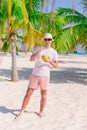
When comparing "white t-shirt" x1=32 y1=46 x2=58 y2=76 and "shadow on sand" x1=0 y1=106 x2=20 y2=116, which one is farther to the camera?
"shadow on sand" x1=0 y1=106 x2=20 y2=116

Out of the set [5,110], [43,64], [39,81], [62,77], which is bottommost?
[62,77]

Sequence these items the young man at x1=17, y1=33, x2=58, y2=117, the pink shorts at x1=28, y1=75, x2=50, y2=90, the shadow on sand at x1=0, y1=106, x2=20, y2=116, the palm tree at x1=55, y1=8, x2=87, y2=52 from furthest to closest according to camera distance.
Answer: the palm tree at x1=55, y1=8, x2=87, y2=52, the shadow on sand at x1=0, y1=106, x2=20, y2=116, the pink shorts at x1=28, y1=75, x2=50, y2=90, the young man at x1=17, y1=33, x2=58, y2=117

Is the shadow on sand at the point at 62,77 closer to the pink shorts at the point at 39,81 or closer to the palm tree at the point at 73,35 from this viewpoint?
the palm tree at the point at 73,35

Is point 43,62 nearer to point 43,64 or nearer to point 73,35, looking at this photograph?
point 43,64

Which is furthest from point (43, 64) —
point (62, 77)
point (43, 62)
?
point (62, 77)

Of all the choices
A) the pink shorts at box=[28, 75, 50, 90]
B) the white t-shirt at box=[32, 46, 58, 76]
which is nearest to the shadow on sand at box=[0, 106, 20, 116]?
the pink shorts at box=[28, 75, 50, 90]

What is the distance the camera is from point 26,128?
5.43 metres

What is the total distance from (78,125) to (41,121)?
0.70 meters

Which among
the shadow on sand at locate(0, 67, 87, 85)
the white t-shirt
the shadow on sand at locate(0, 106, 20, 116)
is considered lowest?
the shadow on sand at locate(0, 67, 87, 85)

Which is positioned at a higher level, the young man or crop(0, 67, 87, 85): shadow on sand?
the young man

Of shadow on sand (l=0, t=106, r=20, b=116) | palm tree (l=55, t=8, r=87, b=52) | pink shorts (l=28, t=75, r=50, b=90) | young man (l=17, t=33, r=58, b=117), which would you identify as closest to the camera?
young man (l=17, t=33, r=58, b=117)

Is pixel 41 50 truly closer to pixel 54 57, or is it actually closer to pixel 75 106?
pixel 54 57

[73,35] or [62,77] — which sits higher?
[73,35]

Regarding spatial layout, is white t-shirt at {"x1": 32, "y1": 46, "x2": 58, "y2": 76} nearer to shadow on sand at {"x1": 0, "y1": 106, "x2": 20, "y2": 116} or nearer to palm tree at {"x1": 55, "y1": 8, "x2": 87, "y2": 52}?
shadow on sand at {"x1": 0, "y1": 106, "x2": 20, "y2": 116}
